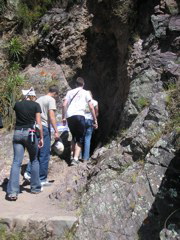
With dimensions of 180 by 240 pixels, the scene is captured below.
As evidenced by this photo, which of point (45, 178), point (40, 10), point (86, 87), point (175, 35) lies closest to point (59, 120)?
point (86, 87)

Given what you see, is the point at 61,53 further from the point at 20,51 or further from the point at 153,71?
the point at 153,71

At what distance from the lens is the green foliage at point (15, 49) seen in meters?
11.6

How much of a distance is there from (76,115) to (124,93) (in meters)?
1.59

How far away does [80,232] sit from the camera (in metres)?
5.88

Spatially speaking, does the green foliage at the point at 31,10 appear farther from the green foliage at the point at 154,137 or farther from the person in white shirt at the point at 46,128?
the green foliage at the point at 154,137

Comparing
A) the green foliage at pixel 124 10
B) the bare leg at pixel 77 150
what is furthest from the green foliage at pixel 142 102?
the green foliage at pixel 124 10

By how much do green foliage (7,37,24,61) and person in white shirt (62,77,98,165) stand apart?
3686 millimetres

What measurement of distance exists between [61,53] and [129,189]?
5.75m

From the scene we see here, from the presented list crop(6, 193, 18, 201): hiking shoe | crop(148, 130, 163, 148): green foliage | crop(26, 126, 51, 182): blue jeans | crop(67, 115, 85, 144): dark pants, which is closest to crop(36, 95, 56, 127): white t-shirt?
crop(26, 126, 51, 182): blue jeans

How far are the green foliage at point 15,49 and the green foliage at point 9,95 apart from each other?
81 cm

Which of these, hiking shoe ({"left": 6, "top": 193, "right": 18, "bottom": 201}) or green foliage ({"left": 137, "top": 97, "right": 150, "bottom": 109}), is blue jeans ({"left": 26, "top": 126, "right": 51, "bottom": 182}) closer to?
hiking shoe ({"left": 6, "top": 193, "right": 18, "bottom": 201})

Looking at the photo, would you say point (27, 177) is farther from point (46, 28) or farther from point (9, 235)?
point (46, 28)

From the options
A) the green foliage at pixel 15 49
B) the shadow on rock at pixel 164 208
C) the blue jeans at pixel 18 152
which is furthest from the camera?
the green foliage at pixel 15 49

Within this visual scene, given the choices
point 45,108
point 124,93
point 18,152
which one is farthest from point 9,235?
point 124,93
